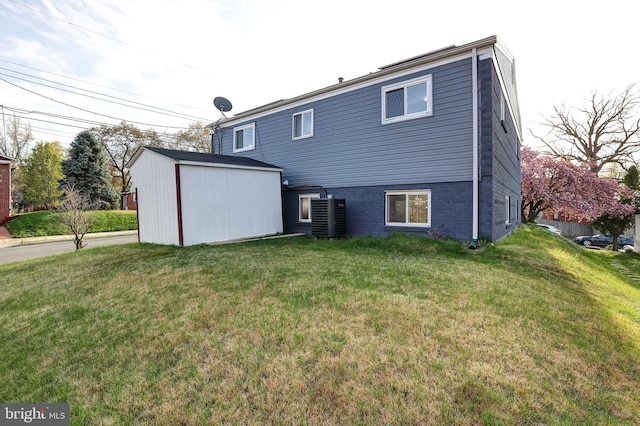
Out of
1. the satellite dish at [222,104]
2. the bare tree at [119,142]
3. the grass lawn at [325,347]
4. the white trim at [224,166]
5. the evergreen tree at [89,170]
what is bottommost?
the grass lawn at [325,347]

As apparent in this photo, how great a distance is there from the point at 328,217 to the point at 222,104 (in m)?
8.39

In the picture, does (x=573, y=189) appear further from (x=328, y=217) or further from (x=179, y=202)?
(x=179, y=202)

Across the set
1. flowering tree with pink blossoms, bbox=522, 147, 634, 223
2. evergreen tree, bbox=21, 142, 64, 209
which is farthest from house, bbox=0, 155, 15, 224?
flowering tree with pink blossoms, bbox=522, 147, 634, 223

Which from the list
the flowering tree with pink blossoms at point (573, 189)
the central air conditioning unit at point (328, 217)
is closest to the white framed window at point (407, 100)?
the central air conditioning unit at point (328, 217)

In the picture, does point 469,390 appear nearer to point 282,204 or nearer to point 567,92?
point 282,204

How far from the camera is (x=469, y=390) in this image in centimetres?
229

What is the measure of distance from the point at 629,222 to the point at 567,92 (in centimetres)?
1217

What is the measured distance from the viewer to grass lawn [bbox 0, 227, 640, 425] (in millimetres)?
2217

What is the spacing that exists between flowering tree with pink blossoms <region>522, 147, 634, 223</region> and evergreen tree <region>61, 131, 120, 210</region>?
30469 millimetres

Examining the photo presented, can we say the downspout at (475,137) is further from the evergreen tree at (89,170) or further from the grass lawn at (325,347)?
the evergreen tree at (89,170)

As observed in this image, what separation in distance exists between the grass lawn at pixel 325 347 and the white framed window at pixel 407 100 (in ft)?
16.0

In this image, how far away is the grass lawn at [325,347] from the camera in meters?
2.22

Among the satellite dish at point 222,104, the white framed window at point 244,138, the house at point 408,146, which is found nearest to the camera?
the house at point 408,146

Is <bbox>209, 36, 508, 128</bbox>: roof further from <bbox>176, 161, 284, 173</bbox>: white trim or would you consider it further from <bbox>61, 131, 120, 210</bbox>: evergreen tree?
<bbox>61, 131, 120, 210</bbox>: evergreen tree
